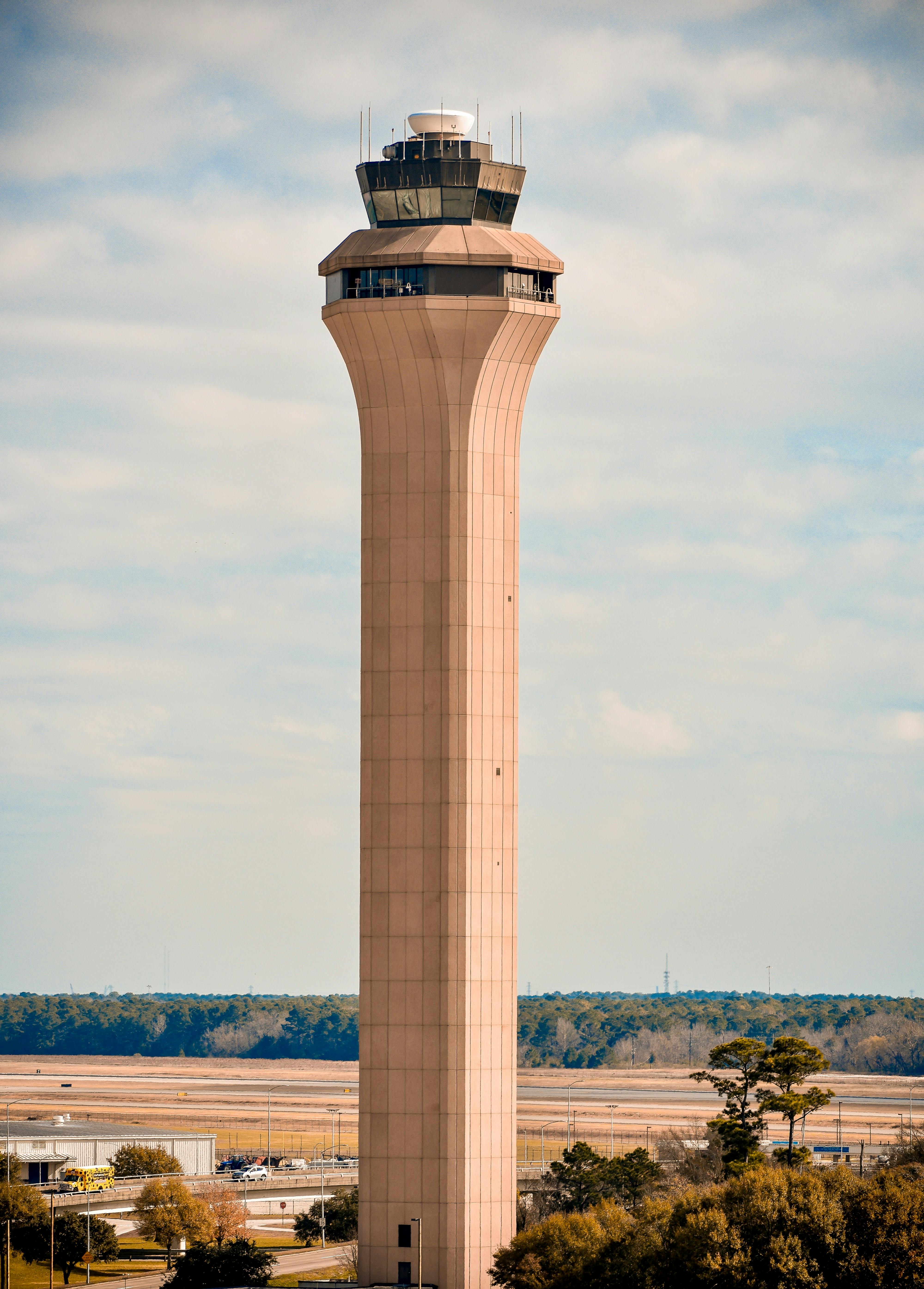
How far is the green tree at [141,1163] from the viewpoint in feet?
488

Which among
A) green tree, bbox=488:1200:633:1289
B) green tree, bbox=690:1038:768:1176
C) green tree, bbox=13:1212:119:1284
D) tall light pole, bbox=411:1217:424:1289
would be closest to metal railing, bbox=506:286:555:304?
green tree, bbox=690:1038:768:1176

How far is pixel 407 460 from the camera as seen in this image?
268 ft

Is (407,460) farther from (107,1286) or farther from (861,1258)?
(107,1286)

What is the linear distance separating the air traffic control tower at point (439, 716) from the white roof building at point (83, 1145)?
244ft

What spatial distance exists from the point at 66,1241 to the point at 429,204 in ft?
207

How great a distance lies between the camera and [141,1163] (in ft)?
491

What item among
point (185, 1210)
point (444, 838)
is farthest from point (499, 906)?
point (185, 1210)

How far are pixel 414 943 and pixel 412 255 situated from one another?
29.3 meters

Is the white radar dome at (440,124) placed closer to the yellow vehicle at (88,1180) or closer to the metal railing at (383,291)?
the metal railing at (383,291)

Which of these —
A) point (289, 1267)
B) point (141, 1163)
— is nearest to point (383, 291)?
point (289, 1267)

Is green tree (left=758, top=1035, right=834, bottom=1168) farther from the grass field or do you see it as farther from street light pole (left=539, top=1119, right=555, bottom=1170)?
street light pole (left=539, top=1119, right=555, bottom=1170)

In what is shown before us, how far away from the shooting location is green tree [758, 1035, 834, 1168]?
98.1 metres

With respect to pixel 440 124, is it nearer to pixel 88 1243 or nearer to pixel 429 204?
pixel 429 204

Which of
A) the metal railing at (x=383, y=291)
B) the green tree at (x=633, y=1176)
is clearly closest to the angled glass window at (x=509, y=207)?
the metal railing at (x=383, y=291)
